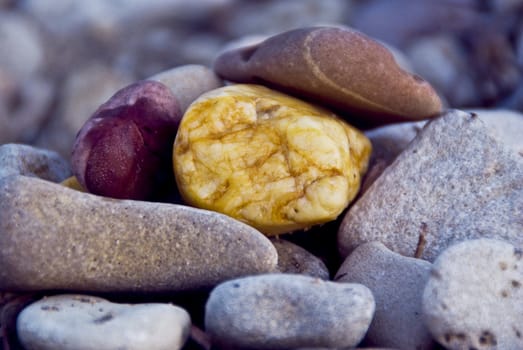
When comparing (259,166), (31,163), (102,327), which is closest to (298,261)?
(259,166)

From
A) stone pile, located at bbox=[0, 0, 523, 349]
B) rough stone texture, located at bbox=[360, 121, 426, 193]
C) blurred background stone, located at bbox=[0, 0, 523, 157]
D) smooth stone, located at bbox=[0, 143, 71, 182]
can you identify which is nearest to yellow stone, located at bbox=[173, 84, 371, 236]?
stone pile, located at bbox=[0, 0, 523, 349]

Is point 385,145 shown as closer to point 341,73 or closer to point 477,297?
point 341,73

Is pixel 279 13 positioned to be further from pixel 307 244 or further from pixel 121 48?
pixel 307 244

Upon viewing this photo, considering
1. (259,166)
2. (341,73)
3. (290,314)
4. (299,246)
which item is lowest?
(299,246)

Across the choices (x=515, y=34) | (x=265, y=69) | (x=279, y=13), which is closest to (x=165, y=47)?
(x=279, y=13)

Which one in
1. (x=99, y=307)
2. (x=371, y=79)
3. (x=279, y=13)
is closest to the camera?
(x=99, y=307)

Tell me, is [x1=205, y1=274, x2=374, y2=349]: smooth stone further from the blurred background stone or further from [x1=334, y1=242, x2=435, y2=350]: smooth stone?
the blurred background stone
